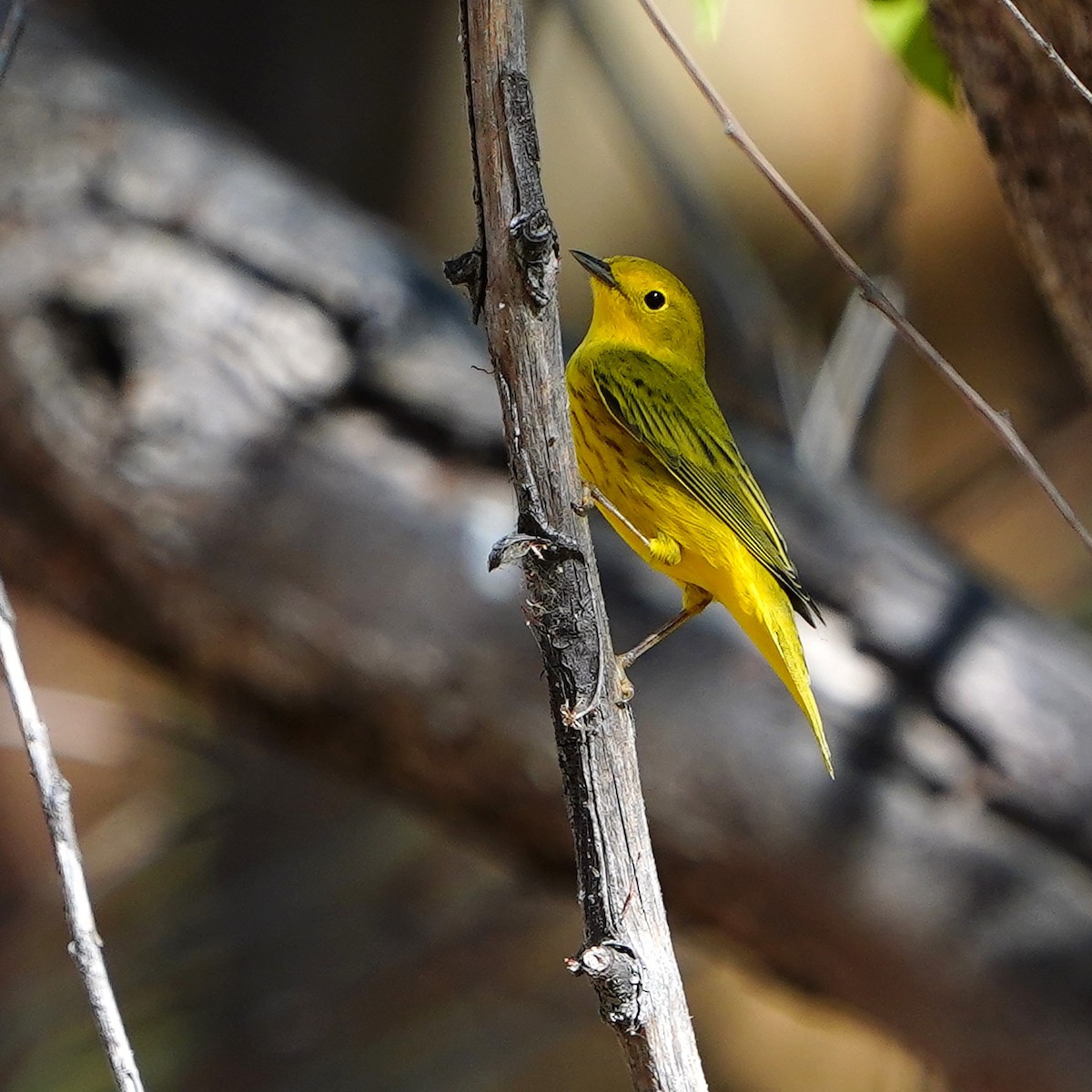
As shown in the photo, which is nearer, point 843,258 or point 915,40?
point 843,258

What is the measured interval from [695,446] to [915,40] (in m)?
0.90

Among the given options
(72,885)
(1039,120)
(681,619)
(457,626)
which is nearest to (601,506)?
(681,619)

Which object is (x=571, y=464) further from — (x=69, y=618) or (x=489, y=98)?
(x=69, y=618)

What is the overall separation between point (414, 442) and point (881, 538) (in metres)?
1.17

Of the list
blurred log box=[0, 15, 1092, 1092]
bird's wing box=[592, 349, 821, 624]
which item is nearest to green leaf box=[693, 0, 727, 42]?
bird's wing box=[592, 349, 821, 624]

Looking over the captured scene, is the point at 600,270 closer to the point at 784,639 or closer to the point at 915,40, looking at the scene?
the point at 784,639

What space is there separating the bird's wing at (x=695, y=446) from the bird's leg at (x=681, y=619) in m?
0.08

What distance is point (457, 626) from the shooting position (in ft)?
10.6

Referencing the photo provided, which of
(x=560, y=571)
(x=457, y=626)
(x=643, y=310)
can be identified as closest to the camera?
(x=560, y=571)

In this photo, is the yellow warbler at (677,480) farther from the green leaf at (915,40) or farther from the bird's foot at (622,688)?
the green leaf at (915,40)

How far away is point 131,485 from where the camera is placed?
3.25 meters

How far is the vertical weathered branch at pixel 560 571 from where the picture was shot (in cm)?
102

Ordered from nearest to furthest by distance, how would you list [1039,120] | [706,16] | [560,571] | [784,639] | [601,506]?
[560,571]
[601,506]
[784,639]
[706,16]
[1039,120]

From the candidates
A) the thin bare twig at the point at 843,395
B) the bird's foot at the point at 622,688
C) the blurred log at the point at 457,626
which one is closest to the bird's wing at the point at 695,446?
the bird's foot at the point at 622,688
